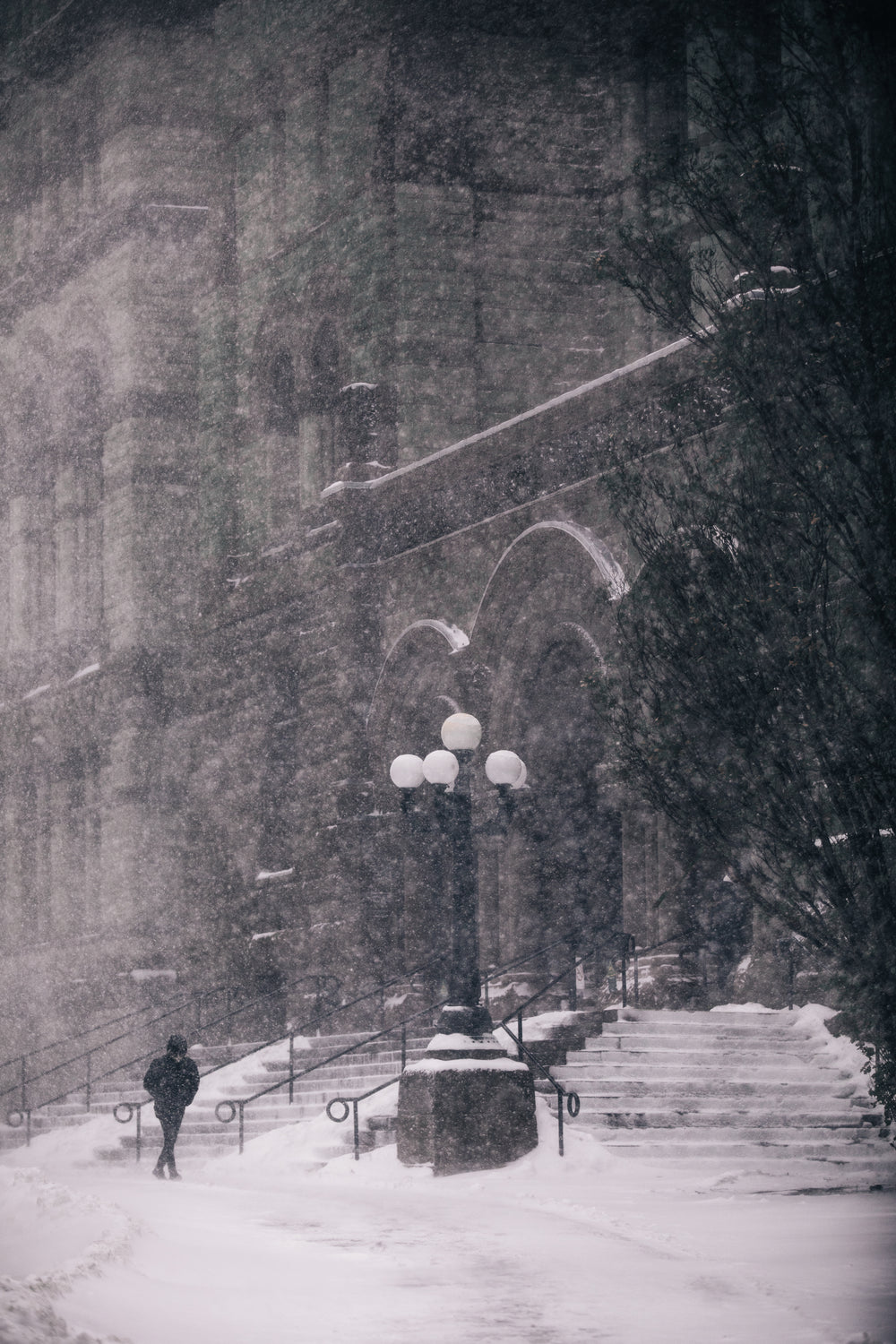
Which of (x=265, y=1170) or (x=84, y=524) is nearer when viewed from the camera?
(x=265, y=1170)

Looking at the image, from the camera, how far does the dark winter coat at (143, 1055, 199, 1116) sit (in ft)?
57.0

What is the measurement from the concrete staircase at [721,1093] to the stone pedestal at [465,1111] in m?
0.94

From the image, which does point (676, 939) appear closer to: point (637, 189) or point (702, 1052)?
point (702, 1052)

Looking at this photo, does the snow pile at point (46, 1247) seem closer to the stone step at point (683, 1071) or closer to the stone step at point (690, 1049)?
the stone step at point (683, 1071)

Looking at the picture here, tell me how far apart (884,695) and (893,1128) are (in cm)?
576

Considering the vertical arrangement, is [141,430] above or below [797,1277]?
above

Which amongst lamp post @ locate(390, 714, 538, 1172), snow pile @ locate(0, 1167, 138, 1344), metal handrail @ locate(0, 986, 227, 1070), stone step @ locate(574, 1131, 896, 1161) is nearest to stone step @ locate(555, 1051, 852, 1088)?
stone step @ locate(574, 1131, 896, 1161)

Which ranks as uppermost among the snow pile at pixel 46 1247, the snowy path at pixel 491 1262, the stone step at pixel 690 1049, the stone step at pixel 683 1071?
the stone step at pixel 690 1049

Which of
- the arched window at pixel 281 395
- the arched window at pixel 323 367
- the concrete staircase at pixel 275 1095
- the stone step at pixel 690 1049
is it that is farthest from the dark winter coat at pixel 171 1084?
the arched window at pixel 281 395

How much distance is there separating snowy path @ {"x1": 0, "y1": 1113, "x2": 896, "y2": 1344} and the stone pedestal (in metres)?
0.25

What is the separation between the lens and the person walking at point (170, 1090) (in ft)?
56.9

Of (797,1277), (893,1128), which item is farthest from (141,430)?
(797,1277)

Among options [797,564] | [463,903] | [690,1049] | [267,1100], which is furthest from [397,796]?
[797,564]

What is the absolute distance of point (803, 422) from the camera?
12586 mm
